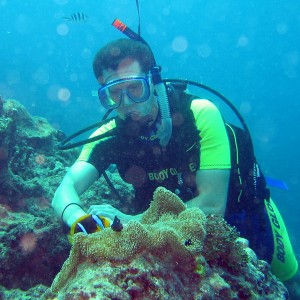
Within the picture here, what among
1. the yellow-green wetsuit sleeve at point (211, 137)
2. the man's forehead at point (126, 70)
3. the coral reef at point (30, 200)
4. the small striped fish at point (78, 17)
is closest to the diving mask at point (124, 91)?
the man's forehead at point (126, 70)

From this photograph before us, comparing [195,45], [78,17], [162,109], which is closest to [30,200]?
[162,109]

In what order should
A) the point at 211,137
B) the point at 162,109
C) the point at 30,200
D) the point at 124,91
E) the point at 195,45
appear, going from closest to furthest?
the point at 211,137, the point at 162,109, the point at 124,91, the point at 30,200, the point at 195,45

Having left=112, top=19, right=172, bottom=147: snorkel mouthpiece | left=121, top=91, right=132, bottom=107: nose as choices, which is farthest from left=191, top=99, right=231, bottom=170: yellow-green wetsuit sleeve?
left=121, top=91, right=132, bottom=107: nose

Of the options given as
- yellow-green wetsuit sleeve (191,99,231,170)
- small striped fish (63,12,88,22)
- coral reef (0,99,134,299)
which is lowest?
coral reef (0,99,134,299)

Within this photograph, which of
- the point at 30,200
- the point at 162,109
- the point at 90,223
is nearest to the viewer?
the point at 90,223

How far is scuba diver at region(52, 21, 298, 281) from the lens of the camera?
350 centimetres

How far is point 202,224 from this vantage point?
6.53 feet

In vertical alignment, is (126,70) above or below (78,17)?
below

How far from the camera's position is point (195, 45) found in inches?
4579

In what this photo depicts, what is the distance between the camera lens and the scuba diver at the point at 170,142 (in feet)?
11.5

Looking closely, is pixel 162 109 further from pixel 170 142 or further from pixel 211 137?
pixel 211 137

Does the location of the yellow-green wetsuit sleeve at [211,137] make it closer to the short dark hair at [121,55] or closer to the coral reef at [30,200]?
the short dark hair at [121,55]

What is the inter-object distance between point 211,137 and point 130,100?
1.05 meters

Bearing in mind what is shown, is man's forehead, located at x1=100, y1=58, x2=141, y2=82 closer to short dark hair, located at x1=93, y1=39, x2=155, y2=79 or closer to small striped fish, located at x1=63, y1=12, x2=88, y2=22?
short dark hair, located at x1=93, y1=39, x2=155, y2=79
